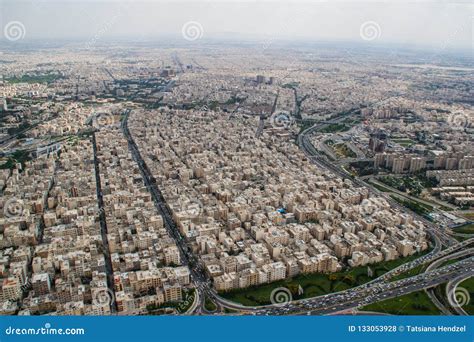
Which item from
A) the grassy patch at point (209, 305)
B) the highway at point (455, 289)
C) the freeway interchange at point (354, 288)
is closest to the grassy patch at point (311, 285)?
the freeway interchange at point (354, 288)

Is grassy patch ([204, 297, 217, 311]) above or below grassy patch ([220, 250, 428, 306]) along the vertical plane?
below

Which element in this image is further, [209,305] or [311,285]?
[311,285]

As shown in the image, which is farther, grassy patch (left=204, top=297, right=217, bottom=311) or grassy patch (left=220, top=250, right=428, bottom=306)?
grassy patch (left=220, top=250, right=428, bottom=306)

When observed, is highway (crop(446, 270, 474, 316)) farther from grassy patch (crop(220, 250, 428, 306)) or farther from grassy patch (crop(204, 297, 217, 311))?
grassy patch (crop(204, 297, 217, 311))

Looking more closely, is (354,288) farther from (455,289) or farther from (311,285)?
(455,289)

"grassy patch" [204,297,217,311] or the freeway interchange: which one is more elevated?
the freeway interchange

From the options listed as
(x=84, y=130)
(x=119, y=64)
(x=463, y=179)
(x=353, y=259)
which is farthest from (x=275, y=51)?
(x=353, y=259)

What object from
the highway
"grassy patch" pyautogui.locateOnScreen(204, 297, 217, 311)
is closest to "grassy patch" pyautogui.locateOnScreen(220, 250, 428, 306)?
"grassy patch" pyautogui.locateOnScreen(204, 297, 217, 311)

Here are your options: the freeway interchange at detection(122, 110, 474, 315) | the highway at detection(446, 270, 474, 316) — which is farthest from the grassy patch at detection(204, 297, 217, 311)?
the highway at detection(446, 270, 474, 316)

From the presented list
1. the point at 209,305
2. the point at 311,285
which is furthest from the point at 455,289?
the point at 209,305

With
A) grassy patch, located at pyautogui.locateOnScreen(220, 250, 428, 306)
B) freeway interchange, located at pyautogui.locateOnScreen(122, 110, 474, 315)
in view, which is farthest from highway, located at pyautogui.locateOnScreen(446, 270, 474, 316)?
grassy patch, located at pyautogui.locateOnScreen(220, 250, 428, 306)

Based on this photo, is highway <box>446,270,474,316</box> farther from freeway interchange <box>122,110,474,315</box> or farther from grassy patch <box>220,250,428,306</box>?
grassy patch <box>220,250,428,306</box>

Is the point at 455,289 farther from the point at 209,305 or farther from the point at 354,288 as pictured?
the point at 209,305
